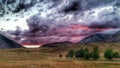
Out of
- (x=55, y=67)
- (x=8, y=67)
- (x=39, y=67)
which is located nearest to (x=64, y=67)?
(x=55, y=67)

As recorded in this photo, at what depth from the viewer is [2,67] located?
76.6 m

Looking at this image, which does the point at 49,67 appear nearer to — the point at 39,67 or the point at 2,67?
the point at 39,67

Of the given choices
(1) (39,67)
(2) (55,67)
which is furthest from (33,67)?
(2) (55,67)

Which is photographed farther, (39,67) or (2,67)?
(39,67)

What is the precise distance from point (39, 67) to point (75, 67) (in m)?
10.8

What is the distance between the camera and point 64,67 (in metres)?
77.2

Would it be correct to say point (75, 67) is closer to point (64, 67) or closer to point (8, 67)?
point (64, 67)

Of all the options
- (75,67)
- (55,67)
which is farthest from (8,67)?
(75,67)

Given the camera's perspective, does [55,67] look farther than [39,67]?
No

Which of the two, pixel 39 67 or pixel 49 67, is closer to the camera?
pixel 49 67

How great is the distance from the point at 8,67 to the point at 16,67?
2.00m

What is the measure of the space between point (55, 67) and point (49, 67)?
154 centimetres

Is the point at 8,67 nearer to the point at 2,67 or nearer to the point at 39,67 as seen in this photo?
the point at 2,67

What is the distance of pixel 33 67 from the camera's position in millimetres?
80062
